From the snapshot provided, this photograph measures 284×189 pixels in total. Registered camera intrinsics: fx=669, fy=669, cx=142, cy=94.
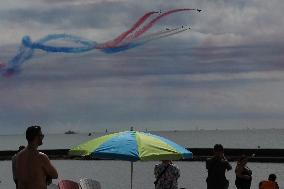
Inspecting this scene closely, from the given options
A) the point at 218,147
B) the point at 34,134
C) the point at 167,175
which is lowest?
the point at 167,175

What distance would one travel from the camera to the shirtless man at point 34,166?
8758 millimetres

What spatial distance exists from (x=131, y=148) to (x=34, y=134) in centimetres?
404

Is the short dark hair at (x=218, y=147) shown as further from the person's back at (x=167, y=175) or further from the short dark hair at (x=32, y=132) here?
the short dark hair at (x=32, y=132)

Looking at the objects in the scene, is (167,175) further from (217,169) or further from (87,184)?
(87,184)

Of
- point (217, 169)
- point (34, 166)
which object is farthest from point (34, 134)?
point (217, 169)

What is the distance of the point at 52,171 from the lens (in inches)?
346

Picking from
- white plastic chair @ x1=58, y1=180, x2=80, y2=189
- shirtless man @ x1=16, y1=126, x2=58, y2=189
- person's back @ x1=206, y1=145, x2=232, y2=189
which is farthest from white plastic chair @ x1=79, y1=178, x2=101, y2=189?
shirtless man @ x1=16, y1=126, x2=58, y2=189

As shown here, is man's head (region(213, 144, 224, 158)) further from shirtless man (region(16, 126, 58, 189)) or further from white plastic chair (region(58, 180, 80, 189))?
shirtless man (region(16, 126, 58, 189))

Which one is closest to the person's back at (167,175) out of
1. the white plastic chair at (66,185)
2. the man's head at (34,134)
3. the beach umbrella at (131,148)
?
the beach umbrella at (131,148)

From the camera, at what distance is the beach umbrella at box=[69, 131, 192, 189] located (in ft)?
40.5

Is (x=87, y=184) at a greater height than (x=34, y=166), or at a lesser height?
lesser

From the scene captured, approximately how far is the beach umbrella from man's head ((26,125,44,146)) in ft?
11.6

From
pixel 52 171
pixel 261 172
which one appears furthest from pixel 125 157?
pixel 261 172

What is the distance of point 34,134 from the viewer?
874cm
